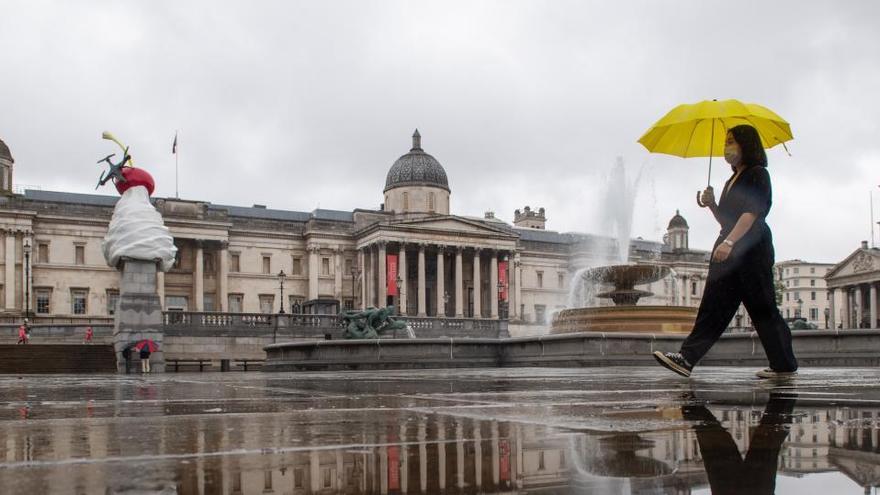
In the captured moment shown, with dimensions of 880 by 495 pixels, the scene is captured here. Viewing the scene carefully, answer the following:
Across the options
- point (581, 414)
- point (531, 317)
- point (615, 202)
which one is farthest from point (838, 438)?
point (531, 317)

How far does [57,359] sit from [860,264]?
295ft

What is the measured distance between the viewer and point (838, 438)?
3236 millimetres

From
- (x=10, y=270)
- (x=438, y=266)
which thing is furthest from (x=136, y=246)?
(x=438, y=266)

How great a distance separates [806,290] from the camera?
145000 millimetres

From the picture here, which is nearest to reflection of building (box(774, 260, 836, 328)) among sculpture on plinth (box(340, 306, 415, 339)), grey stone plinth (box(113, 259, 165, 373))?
sculpture on plinth (box(340, 306, 415, 339))

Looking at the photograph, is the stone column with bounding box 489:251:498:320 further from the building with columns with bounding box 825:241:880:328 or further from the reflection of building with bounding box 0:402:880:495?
the reflection of building with bounding box 0:402:880:495

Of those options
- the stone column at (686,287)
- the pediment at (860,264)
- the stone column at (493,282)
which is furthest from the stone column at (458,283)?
the pediment at (860,264)

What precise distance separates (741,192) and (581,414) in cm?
319

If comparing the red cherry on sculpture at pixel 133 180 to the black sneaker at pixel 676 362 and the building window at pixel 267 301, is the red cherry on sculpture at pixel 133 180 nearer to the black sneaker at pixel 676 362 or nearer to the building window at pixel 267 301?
the black sneaker at pixel 676 362

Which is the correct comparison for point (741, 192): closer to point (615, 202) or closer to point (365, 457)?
point (365, 457)

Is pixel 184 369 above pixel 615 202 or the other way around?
the other way around

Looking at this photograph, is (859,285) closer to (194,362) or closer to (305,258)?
(305,258)

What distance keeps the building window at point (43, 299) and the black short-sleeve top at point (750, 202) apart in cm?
6883

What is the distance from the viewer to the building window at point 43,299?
221 feet
